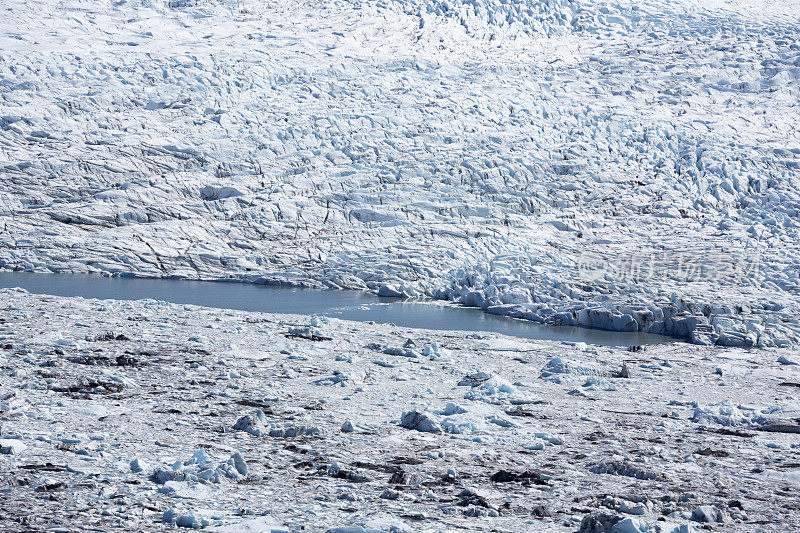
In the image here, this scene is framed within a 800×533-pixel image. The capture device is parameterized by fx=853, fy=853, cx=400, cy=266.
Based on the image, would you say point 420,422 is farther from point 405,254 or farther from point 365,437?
point 405,254

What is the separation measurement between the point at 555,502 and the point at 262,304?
13078 millimetres

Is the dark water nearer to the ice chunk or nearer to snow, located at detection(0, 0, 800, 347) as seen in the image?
snow, located at detection(0, 0, 800, 347)

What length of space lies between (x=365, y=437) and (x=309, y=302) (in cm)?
1236

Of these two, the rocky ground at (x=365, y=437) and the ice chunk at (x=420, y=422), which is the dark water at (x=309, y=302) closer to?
the rocky ground at (x=365, y=437)

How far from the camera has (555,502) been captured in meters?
4.35

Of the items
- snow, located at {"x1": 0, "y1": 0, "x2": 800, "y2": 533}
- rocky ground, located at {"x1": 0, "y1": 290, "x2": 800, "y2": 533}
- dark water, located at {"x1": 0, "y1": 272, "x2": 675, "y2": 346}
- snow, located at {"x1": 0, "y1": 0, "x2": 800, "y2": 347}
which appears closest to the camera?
rocky ground, located at {"x1": 0, "y1": 290, "x2": 800, "y2": 533}

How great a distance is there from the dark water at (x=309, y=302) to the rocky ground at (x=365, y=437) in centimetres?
580

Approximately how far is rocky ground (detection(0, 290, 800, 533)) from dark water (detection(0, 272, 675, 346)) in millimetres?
5804

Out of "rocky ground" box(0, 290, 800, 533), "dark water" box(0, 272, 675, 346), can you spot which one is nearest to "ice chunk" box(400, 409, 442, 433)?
"rocky ground" box(0, 290, 800, 533)

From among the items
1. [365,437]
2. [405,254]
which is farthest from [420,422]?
[405,254]

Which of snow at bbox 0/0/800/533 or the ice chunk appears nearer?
snow at bbox 0/0/800/533

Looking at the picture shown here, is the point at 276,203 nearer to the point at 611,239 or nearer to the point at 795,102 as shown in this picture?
the point at 611,239

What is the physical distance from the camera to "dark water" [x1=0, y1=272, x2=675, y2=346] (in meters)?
Answer: 15.6

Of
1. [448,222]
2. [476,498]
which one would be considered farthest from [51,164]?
[476,498]
